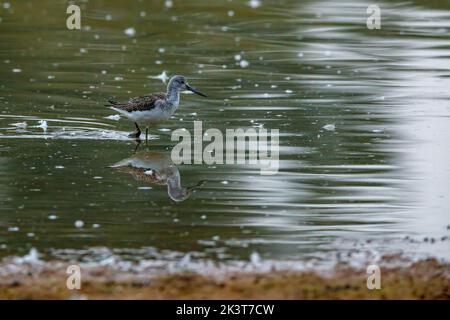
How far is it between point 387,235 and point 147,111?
431 centimetres

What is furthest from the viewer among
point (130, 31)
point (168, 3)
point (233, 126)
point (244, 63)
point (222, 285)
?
point (168, 3)

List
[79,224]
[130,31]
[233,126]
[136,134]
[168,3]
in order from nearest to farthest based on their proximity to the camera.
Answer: [79,224], [136,134], [233,126], [130,31], [168,3]

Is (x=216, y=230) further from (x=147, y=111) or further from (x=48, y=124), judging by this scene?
(x=48, y=124)

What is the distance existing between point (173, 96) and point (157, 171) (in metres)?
1.91

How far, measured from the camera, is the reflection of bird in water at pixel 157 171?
1021 centimetres

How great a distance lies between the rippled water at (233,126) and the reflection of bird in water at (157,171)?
36mm

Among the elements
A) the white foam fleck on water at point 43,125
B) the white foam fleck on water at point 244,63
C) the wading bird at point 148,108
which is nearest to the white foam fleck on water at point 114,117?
the wading bird at point 148,108

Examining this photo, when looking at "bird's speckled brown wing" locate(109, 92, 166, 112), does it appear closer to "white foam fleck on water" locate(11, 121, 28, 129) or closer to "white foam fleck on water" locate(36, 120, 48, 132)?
"white foam fleck on water" locate(36, 120, 48, 132)

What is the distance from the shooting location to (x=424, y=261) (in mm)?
8266

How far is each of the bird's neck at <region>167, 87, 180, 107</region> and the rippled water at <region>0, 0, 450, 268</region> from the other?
440mm

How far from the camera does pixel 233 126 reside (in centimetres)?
1298

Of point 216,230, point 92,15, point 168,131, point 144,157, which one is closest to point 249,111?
point 168,131

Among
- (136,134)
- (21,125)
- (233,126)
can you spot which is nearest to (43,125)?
(21,125)

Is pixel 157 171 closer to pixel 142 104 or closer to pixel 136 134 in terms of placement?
pixel 142 104
